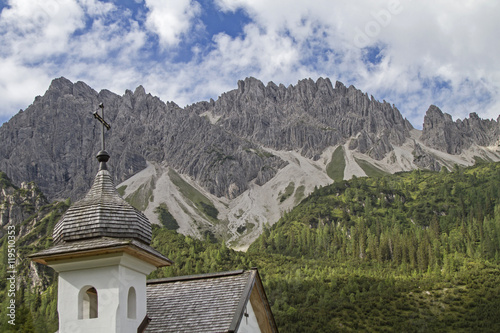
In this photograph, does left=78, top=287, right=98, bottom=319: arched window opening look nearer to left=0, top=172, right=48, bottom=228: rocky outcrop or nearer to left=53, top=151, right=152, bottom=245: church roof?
left=53, top=151, right=152, bottom=245: church roof

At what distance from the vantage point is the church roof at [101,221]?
16.5 metres

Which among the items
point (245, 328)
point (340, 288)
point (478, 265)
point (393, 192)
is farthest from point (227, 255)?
point (245, 328)

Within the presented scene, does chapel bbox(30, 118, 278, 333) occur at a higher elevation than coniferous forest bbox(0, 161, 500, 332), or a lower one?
lower

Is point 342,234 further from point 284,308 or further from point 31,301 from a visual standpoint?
point 31,301

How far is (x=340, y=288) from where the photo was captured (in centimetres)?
8869

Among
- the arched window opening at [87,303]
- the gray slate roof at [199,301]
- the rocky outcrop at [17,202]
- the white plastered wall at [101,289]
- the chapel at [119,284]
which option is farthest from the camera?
the rocky outcrop at [17,202]

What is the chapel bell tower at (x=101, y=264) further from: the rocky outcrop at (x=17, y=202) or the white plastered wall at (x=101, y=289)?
the rocky outcrop at (x=17, y=202)

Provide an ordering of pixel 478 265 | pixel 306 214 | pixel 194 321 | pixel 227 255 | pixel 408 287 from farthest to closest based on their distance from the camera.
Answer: pixel 306 214 → pixel 227 255 → pixel 478 265 → pixel 408 287 → pixel 194 321

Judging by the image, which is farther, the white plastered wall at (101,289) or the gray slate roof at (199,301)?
the gray slate roof at (199,301)

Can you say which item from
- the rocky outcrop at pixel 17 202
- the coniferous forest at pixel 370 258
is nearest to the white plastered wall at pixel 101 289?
the coniferous forest at pixel 370 258

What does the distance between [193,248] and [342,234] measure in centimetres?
4714

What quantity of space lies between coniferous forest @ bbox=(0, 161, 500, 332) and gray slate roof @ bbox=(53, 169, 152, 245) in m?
24.0

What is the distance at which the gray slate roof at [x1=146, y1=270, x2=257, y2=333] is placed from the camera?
1630 centimetres

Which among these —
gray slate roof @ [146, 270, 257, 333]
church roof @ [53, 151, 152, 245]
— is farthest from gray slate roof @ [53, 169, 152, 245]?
gray slate roof @ [146, 270, 257, 333]
